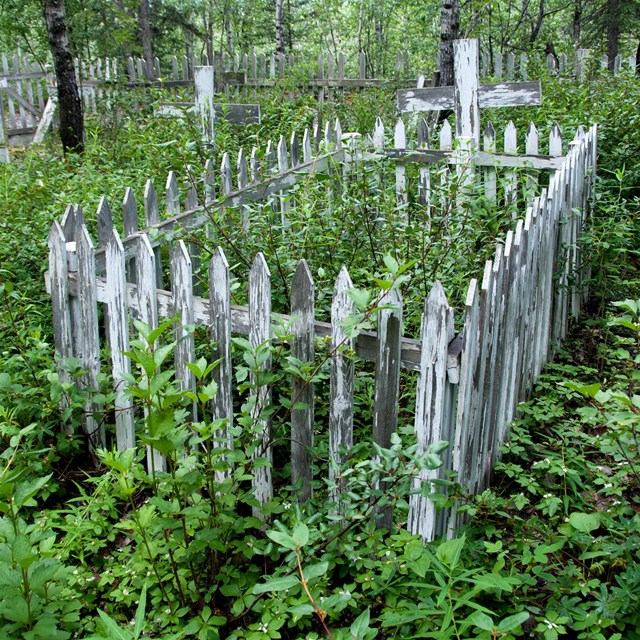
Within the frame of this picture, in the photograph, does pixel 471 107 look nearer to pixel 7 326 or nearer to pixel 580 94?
pixel 580 94

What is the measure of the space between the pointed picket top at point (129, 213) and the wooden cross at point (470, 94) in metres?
3.33

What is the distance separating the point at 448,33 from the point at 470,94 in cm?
328

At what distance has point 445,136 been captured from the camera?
236 inches

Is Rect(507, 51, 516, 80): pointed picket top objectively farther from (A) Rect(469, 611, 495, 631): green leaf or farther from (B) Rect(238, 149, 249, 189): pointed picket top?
(A) Rect(469, 611, 495, 631): green leaf

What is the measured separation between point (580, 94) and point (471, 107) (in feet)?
8.19

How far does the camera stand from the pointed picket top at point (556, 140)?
5191mm

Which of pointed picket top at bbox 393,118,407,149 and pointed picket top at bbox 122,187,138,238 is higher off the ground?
pointed picket top at bbox 393,118,407,149

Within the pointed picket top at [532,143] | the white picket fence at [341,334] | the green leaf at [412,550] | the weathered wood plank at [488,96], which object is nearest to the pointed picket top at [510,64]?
the weathered wood plank at [488,96]

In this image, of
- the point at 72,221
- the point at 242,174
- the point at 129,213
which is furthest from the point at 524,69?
the point at 72,221

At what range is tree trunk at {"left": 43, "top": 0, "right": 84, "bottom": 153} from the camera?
783cm

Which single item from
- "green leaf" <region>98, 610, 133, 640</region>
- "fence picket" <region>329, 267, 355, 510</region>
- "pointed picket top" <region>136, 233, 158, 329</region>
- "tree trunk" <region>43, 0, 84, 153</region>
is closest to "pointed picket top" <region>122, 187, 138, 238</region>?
"pointed picket top" <region>136, 233, 158, 329</region>

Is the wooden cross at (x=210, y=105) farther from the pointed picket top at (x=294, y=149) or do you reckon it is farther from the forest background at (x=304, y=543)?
the forest background at (x=304, y=543)

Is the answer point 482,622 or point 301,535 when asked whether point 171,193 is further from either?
point 482,622

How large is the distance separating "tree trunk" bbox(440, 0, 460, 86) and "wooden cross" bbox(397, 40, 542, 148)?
2.87m
